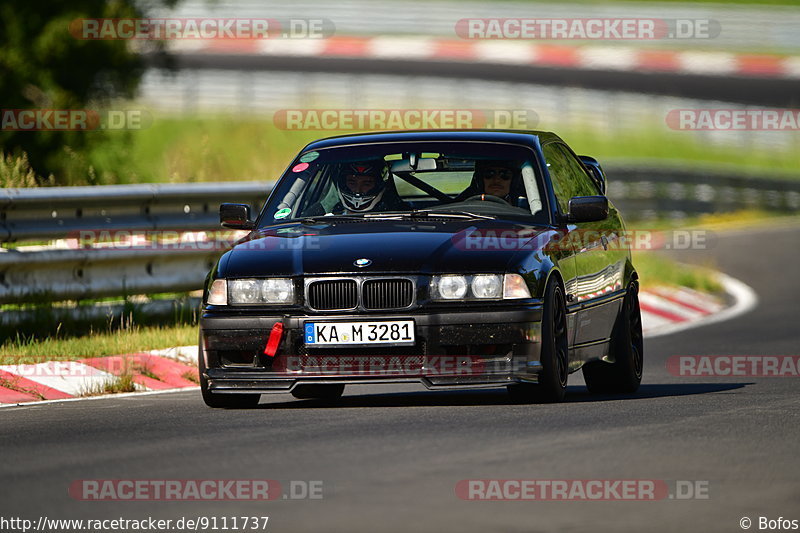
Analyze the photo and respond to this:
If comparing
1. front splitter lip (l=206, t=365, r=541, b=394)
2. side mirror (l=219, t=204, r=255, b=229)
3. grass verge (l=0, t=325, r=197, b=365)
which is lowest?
grass verge (l=0, t=325, r=197, b=365)

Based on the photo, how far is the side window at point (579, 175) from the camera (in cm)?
1109

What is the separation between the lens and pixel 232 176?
738 inches

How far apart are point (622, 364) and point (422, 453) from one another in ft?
11.9

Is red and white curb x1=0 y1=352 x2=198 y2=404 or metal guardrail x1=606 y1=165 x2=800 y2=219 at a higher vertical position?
red and white curb x1=0 y1=352 x2=198 y2=404

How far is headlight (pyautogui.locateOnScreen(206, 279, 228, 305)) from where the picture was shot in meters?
9.17

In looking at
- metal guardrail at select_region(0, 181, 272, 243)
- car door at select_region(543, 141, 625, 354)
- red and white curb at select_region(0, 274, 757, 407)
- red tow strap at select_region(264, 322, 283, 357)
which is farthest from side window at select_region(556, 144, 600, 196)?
metal guardrail at select_region(0, 181, 272, 243)

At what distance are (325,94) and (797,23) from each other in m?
14.3

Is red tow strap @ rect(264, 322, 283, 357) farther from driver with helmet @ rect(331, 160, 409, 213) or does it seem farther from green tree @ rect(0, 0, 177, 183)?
green tree @ rect(0, 0, 177, 183)

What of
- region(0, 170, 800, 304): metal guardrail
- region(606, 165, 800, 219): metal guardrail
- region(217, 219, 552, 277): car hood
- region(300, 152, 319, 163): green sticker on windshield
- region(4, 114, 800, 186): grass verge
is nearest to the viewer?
region(217, 219, 552, 277): car hood

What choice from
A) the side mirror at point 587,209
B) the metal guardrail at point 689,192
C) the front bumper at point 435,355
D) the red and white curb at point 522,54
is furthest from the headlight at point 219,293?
the red and white curb at point 522,54

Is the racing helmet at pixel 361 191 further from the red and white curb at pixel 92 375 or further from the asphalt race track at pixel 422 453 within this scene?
the red and white curb at pixel 92 375

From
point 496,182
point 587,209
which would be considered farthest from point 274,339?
point 587,209

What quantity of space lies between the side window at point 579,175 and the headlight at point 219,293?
2.78 m

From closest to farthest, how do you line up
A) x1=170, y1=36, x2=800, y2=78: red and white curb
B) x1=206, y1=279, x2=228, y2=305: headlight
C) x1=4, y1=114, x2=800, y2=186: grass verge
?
x1=206, y1=279, x2=228, y2=305: headlight, x1=4, y1=114, x2=800, y2=186: grass verge, x1=170, y1=36, x2=800, y2=78: red and white curb
